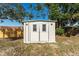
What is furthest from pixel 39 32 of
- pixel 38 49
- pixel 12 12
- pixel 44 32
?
pixel 12 12

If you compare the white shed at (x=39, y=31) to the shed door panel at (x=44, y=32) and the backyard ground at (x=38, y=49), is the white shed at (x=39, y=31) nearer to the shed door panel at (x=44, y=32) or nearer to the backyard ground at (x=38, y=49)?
the shed door panel at (x=44, y=32)

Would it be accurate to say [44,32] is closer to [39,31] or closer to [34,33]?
[39,31]

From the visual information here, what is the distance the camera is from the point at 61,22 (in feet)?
25.8

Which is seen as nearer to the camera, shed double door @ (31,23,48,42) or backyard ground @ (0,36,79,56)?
backyard ground @ (0,36,79,56)

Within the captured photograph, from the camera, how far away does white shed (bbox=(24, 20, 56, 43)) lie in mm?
7840

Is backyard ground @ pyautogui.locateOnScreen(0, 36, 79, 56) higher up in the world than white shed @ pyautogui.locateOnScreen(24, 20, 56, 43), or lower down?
lower down

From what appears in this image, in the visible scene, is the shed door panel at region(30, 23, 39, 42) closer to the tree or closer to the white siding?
the white siding

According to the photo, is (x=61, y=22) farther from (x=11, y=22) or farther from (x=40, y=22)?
(x=11, y=22)

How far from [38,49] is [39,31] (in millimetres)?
494

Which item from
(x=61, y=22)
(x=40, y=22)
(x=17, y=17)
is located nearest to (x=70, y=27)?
(x=61, y=22)

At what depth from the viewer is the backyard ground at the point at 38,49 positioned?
25.4 ft

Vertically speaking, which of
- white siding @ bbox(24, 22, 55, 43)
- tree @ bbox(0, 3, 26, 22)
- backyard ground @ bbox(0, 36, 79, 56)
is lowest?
backyard ground @ bbox(0, 36, 79, 56)

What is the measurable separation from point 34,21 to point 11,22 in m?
0.60

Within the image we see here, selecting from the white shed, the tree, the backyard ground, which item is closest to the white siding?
the white shed
